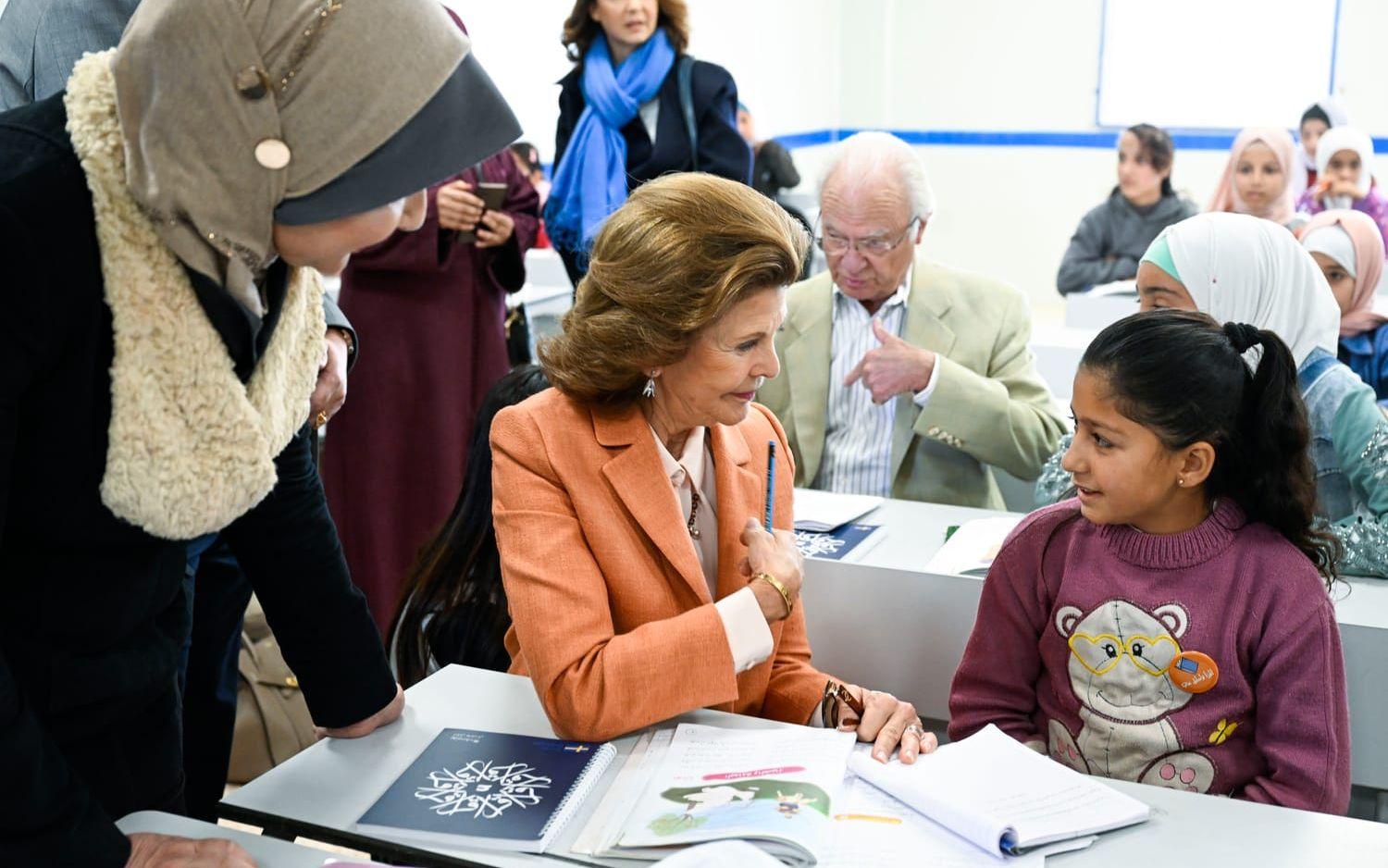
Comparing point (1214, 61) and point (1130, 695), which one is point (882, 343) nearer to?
point (1130, 695)

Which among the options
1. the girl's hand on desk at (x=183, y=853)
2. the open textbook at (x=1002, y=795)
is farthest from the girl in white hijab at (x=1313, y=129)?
the girl's hand on desk at (x=183, y=853)

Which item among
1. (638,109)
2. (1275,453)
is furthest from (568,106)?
(1275,453)

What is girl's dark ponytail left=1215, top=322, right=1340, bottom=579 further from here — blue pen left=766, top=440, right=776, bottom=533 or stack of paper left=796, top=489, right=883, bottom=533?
stack of paper left=796, top=489, right=883, bottom=533

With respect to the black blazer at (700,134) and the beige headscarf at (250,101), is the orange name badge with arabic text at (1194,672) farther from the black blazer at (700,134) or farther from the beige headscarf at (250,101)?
the black blazer at (700,134)

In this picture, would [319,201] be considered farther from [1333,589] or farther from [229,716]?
[1333,589]

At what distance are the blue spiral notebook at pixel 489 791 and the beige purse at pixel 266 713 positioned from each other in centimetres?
137

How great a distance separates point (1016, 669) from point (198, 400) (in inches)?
48.7

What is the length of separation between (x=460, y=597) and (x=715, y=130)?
81.9 inches

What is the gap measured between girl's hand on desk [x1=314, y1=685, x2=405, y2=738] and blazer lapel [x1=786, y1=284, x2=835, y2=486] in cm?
154

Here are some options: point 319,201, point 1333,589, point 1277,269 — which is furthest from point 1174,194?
point 319,201

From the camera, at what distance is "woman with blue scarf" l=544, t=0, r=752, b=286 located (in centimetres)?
384

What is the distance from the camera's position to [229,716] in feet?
7.80

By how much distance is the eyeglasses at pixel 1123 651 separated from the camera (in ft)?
6.00

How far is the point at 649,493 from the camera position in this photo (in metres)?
1.81
